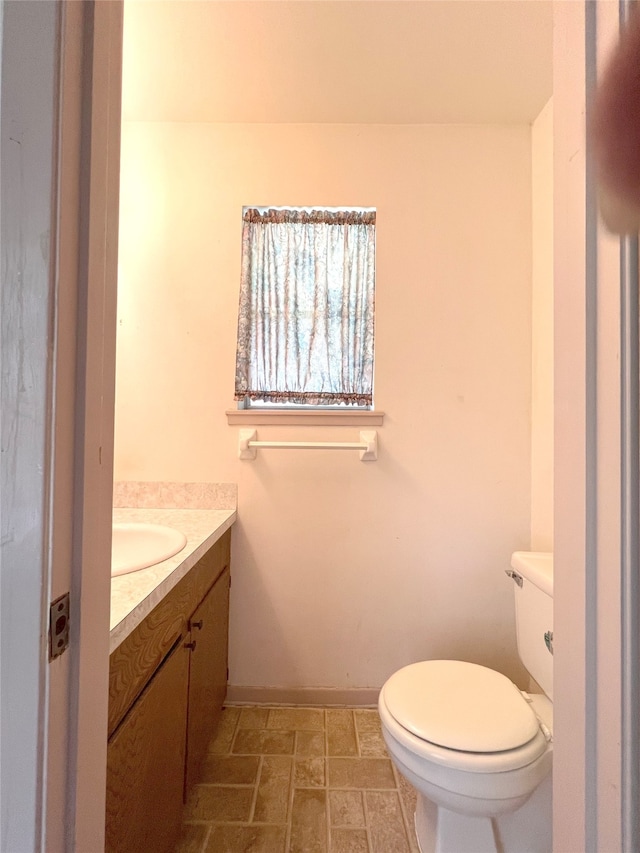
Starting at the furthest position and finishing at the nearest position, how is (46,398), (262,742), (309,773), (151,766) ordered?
(262,742) < (309,773) < (151,766) < (46,398)

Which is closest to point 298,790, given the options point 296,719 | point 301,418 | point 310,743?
point 310,743

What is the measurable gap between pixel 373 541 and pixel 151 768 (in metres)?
1.05

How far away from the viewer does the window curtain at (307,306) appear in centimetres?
172

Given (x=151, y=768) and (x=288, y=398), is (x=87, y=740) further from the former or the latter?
(x=288, y=398)

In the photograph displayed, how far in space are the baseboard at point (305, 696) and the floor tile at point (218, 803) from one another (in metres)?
0.38

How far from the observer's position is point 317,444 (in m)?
1.65

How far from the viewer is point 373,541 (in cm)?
170

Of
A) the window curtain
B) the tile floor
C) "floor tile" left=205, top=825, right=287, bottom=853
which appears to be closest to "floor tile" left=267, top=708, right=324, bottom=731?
the tile floor

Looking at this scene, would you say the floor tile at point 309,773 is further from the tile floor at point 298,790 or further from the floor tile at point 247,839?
the floor tile at point 247,839

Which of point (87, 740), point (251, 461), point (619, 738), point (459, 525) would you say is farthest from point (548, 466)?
point (87, 740)

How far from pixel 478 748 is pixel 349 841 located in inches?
22.3

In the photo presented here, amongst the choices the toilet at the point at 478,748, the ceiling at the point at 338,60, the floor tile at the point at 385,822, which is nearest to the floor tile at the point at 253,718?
the floor tile at the point at 385,822

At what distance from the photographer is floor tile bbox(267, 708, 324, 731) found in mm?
1578

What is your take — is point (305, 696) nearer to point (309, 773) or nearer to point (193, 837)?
point (309, 773)
